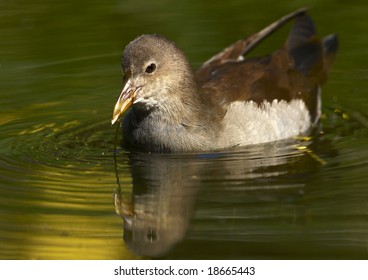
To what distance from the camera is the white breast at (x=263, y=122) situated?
10320 mm

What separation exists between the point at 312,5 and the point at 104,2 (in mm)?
2887

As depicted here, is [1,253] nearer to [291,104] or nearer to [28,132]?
[28,132]

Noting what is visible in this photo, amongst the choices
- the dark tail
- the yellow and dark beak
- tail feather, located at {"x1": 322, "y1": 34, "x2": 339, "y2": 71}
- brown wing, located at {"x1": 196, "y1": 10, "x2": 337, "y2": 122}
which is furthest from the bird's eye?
tail feather, located at {"x1": 322, "y1": 34, "x2": 339, "y2": 71}

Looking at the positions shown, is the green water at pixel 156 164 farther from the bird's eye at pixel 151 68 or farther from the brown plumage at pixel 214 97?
the bird's eye at pixel 151 68

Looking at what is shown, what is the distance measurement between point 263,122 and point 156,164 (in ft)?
4.49

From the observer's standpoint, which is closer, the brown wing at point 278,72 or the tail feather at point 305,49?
the brown wing at point 278,72

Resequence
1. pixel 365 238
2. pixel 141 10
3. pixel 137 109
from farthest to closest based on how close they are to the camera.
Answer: pixel 141 10 < pixel 137 109 < pixel 365 238

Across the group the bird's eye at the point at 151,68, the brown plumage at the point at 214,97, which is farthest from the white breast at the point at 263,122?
the bird's eye at the point at 151,68

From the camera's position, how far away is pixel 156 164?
983 centimetres

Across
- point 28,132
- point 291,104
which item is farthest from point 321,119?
point 28,132

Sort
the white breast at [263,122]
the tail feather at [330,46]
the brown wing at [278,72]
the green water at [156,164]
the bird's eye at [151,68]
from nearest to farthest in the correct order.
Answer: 1. the green water at [156,164]
2. the bird's eye at [151,68]
3. the white breast at [263,122]
4. the brown wing at [278,72]
5. the tail feather at [330,46]

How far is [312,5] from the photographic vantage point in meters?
14.0

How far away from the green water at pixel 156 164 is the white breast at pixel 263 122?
0.18m

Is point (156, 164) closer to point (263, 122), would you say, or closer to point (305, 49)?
point (263, 122)
